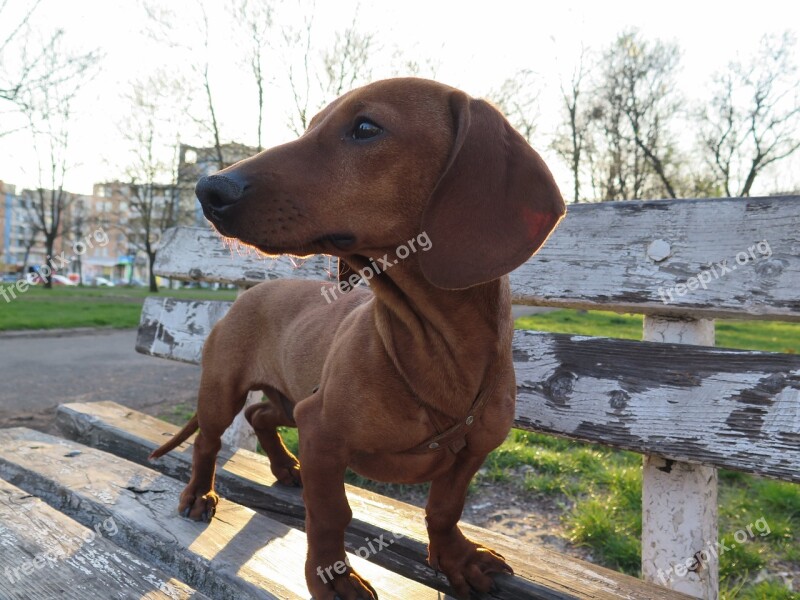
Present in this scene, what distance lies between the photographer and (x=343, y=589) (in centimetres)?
148

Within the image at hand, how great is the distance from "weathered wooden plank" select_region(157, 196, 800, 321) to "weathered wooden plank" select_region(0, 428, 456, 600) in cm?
117

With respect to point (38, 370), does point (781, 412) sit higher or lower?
higher

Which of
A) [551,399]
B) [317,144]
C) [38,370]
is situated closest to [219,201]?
[317,144]

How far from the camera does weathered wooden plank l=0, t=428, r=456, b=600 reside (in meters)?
1.60

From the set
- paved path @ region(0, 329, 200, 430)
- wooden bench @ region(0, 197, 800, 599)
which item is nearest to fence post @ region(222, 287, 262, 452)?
wooden bench @ region(0, 197, 800, 599)

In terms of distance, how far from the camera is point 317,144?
4.98 feet

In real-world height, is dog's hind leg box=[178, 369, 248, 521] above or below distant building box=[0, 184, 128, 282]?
below

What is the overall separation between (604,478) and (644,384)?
2.13 metres

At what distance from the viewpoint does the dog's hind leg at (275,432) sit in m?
2.44

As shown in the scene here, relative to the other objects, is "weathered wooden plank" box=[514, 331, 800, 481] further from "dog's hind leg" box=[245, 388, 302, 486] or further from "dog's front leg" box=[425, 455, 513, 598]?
"dog's hind leg" box=[245, 388, 302, 486]

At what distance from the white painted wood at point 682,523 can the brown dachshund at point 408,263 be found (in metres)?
0.71

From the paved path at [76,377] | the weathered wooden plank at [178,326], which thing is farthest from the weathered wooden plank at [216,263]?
the paved path at [76,377]

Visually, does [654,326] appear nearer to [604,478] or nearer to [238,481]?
[238,481]

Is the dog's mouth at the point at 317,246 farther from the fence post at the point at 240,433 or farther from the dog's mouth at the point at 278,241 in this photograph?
the fence post at the point at 240,433
